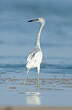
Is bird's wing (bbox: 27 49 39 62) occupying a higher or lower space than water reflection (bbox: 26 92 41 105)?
higher

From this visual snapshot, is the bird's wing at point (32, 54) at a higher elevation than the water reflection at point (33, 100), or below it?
higher

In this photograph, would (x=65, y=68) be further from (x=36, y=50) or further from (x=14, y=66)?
(x=36, y=50)

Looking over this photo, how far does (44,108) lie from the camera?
4.89 meters

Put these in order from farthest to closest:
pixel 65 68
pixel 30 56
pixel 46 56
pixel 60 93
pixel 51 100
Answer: pixel 46 56, pixel 65 68, pixel 30 56, pixel 60 93, pixel 51 100

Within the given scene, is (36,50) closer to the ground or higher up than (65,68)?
higher up

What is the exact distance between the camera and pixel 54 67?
20.9m

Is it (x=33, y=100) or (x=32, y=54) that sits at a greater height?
(x=32, y=54)

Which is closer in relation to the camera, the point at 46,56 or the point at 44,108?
the point at 44,108

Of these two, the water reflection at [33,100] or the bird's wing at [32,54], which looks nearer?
the water reflection at [33,100]

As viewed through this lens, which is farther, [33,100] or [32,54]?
[32,54]

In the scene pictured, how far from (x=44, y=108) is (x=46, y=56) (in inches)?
710

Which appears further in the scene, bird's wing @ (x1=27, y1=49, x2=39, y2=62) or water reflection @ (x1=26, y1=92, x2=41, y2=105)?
bird's wing @ (x1=27, y1=49, x2=39, y2=62)

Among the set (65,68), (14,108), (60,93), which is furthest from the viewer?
(65,68)

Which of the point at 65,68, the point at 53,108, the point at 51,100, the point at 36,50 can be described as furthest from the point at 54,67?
the point at 53,108
